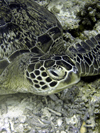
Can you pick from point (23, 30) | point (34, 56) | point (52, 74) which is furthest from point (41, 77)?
point (23, 30)

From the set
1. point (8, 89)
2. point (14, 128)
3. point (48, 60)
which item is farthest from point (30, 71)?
point (14, 128)

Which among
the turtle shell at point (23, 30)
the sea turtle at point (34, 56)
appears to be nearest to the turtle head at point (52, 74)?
the sea turtle at point (34, 56)

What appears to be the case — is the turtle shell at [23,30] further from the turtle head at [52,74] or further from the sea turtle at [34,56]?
the turtle head at [52,74]

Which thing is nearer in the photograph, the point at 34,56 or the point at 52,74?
the point at 52,74

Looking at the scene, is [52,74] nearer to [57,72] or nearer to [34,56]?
[57,72]

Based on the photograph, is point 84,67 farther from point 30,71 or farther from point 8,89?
point 8,89

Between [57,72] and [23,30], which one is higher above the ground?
[23,30]

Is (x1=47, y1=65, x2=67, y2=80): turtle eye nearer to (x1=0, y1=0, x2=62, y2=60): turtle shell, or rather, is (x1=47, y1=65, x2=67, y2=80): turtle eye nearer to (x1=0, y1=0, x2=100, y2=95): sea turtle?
(x1=0, y1=0, x2=100, y2=95): sea turtle
